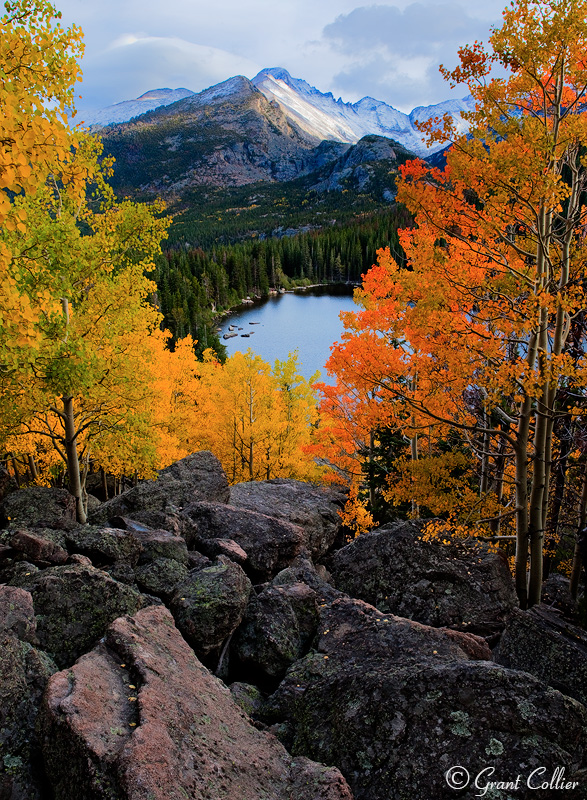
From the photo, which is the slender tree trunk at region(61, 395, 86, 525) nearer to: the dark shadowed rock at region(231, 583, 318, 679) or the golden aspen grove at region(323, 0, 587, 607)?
the dark shadowed rock at region(231, 583, 318, 679)

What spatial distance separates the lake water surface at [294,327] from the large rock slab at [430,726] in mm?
34451

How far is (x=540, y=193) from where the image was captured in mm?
6672

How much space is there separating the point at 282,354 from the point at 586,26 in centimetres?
5369

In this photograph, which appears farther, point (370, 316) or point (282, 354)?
point (282, 354)

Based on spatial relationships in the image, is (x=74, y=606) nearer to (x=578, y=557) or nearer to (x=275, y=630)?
(x=275, y=630)

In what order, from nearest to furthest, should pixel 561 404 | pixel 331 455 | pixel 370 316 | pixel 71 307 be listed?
pixel 71 307, pixel 561 404, pixel 370 316, pixel 331 455

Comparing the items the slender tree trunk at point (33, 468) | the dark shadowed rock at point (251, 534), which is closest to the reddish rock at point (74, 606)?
the dark shadowed rock at point (251, 534)

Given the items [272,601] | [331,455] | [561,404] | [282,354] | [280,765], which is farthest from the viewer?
[282,354]

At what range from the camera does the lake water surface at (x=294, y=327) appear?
57400 mm

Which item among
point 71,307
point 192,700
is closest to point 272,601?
point 192,700

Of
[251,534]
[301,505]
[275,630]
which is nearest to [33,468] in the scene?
[301,505]

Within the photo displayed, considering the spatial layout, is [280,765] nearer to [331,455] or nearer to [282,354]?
[331,455]

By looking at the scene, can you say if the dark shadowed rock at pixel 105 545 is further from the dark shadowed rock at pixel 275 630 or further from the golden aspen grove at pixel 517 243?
the golden aspen grove at pixel 517 243

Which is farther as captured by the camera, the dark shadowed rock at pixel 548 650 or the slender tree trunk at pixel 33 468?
the slender tree trunk at pixel 33 468
